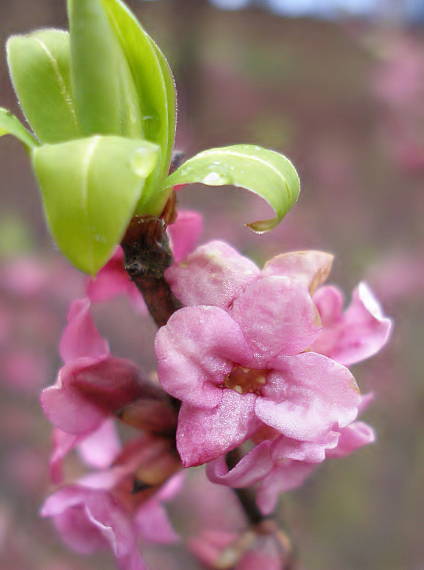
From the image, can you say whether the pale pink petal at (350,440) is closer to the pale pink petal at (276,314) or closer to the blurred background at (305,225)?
the pale pink petal at (276,314)

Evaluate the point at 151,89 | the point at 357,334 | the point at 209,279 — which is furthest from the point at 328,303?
the point at 151,89

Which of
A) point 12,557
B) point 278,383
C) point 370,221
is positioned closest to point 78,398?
point 278,383

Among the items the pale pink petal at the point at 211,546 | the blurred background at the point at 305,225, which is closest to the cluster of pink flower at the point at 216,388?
the pale pink petal at the point at 211,546

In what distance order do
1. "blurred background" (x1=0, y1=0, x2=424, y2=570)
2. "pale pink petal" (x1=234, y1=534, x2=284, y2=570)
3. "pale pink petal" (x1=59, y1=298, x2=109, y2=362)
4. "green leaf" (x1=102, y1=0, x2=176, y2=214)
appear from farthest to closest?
"blurred background" (x1=0, y1=0, x2=424, y2=570), "pale pink petal" (x1=234, y1=534, x2=284, y2=570), "pale pink petal" (x1=59, y1=298, x2=109, y2=362), "green leaf" (x1=102, y1=0, x2=176, y2=214)

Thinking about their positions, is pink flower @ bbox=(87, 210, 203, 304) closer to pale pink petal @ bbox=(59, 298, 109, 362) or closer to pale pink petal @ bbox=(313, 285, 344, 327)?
pale pink petal @ bbox=(59, 298, 109, 362)

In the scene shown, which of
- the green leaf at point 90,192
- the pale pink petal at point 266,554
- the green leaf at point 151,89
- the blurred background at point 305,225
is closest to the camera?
the green leaf at point 90,192

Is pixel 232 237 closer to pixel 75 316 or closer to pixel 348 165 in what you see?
pixel 348 165

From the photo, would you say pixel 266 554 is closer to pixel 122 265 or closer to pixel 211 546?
pixel 211 546

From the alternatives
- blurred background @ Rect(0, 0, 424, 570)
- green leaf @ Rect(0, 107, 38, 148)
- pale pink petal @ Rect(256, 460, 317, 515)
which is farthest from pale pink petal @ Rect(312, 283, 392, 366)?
blurred background @ Rect(0, 0, 424, 570)
